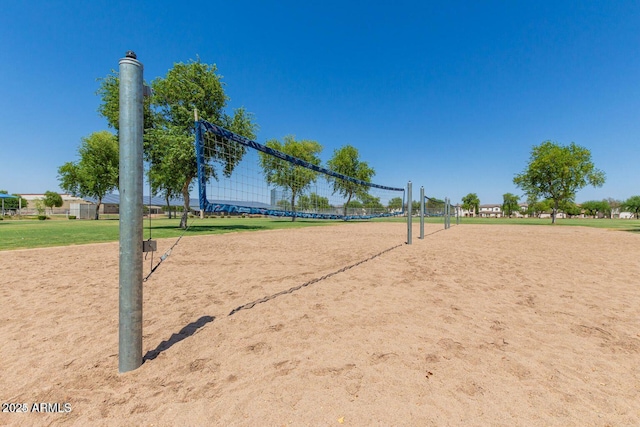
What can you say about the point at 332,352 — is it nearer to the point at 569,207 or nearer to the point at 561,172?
the point at 561,172

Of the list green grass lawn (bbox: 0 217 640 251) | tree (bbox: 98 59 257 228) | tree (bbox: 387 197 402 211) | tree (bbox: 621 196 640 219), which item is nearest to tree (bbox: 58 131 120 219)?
green grass lawn (bbox: 0 217 640 251)

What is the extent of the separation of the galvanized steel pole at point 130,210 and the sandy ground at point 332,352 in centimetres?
27

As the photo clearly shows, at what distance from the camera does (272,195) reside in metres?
8.00

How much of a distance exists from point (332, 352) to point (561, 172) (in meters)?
42.0

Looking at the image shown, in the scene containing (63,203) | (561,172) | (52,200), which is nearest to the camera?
(561,172)

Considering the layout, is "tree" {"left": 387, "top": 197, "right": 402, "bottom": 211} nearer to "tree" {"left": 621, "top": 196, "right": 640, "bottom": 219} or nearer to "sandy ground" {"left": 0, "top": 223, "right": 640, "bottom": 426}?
"sandy ground" {"left": 0, "top": 223, "right": 640, "bottom": 426}

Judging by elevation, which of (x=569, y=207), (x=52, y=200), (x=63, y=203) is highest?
(x=52, y=200)

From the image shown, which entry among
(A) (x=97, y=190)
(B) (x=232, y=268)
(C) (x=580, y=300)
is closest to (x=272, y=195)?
(B) (x=232, y=268)

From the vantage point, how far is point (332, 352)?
246cm

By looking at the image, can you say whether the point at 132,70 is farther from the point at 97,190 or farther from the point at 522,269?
the point at 97,190

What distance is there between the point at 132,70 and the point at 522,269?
7.37 metres

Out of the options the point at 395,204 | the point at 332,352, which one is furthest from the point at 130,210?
the point at 395,204

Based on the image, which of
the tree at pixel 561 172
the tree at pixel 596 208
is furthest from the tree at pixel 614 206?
the tree at pixel 561 172

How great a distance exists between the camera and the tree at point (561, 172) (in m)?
32.2
